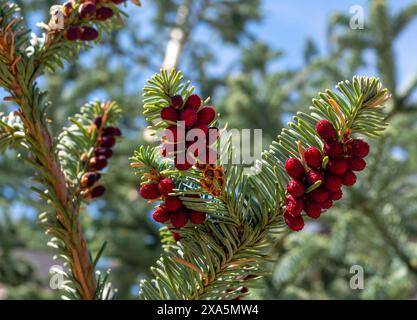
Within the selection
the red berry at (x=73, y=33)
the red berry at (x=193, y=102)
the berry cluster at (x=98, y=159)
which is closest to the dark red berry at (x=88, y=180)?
the berry cluster at (x=98, y=159)

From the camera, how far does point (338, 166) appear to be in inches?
32.1

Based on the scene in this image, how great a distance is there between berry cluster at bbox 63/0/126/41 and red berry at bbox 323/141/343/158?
61 centimetres

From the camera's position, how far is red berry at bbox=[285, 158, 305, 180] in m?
0.83

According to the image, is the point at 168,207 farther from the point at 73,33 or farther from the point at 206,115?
the point at 73,33

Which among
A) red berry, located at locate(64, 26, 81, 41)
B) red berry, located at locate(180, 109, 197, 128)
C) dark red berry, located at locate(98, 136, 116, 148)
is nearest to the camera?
red berry, located at locate(180, 109, 197, 128)

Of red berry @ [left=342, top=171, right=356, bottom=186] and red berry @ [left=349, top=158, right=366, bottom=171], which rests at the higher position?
red berry @ [left=349, top=158, right=366, bottom=171]

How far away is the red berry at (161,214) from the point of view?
85 centimetres

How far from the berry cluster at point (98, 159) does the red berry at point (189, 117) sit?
41 cm

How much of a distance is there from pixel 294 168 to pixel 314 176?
0.04 m

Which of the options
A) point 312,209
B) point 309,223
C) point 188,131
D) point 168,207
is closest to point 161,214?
point 168,207

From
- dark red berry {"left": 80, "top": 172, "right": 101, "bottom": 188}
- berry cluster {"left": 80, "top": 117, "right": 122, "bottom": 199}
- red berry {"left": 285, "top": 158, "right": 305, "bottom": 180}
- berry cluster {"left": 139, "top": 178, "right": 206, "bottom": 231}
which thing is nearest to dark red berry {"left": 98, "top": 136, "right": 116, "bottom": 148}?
berry cluster {"left": 80, "top": 117, "right": 122, "bottom": 199}

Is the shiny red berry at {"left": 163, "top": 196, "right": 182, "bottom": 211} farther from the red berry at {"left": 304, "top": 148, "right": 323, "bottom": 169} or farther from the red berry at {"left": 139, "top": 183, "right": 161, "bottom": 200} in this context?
the red berry at {"left": 304, "top": 148, "right": 323, "bottom": 169}

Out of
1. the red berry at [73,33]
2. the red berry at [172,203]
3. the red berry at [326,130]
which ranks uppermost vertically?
the red berry at [73,33]

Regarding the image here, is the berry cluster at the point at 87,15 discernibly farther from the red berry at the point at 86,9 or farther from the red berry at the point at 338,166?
the red berry at the point at 338,166
